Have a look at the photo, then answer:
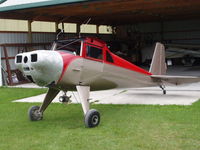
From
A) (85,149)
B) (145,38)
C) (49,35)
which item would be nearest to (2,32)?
(49,35)

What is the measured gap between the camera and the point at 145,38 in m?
30.0

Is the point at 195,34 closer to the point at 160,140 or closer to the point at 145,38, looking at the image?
the point at 145,38

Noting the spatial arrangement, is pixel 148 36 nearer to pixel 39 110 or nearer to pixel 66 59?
pixel 39 110

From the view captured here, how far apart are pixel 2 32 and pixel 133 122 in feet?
38.5

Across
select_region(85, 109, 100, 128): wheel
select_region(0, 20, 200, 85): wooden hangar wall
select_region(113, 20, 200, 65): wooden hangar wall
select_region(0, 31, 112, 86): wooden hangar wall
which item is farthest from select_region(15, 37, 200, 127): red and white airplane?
select_region(113, 20, 200, 65): wooden hangar wall

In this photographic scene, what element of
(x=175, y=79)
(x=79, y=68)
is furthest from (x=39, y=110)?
(x=175, y=79)

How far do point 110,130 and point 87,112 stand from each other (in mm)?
627

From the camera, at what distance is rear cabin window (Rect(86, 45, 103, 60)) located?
7259 millimetres

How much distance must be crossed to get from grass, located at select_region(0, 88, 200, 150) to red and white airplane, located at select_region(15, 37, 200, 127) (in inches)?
19.5

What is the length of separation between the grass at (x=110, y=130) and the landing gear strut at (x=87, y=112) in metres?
0.16

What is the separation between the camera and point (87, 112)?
6793 millimetres

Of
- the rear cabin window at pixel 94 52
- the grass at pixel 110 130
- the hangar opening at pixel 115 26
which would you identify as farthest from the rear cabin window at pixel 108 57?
the hangar opening at pixel 115 26

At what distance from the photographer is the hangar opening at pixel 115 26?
15.2 metres

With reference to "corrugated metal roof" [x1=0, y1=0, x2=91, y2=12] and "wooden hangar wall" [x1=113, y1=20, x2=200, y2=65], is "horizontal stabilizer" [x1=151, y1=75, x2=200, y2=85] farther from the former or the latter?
"wooden hangar wall" [x1=113, y1=20, x2=200, y2=65]
